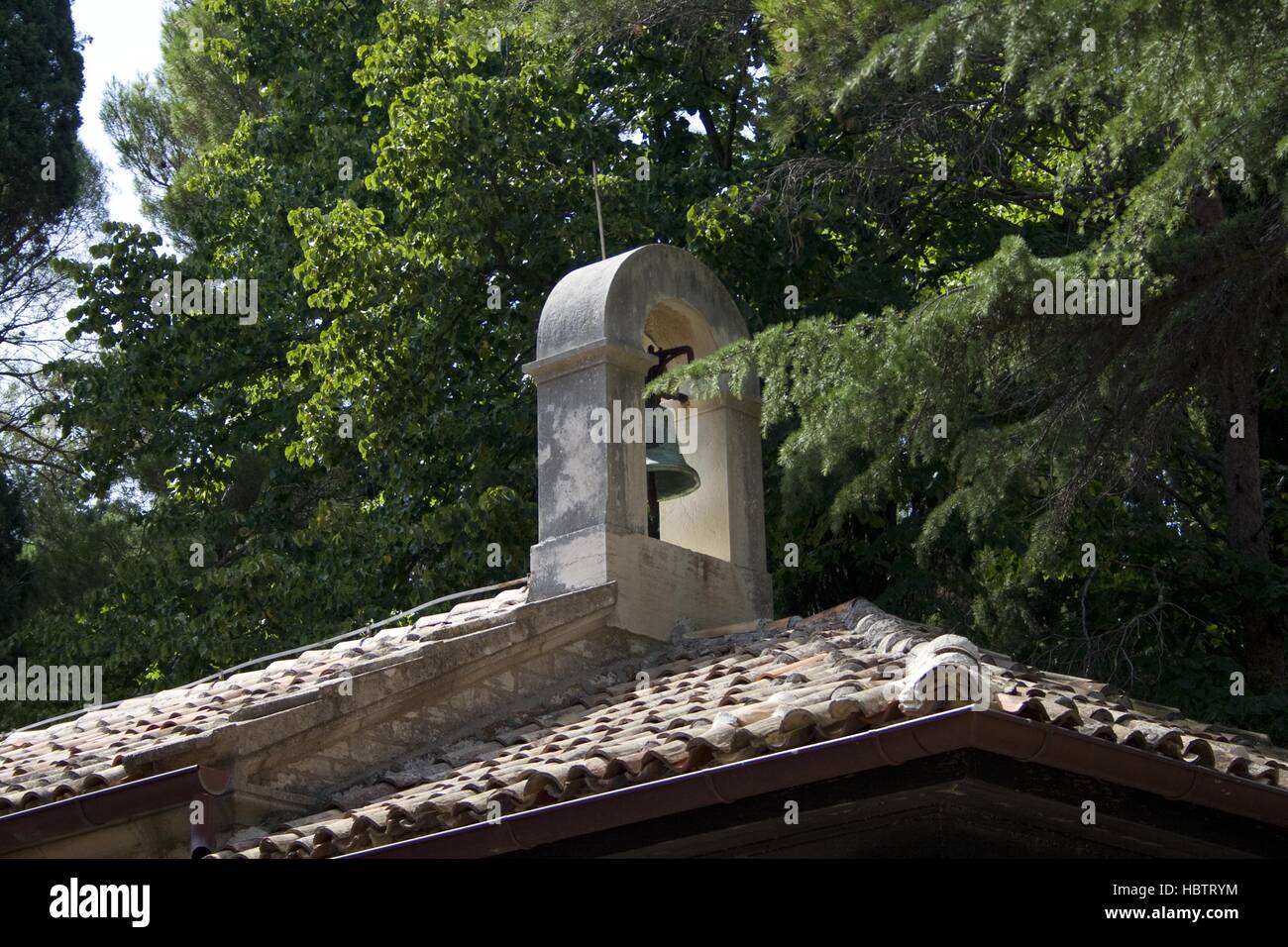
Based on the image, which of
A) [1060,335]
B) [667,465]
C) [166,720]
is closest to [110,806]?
[166,720]

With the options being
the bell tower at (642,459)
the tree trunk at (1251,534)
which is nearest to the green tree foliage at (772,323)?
the tree trunk at (1251,534)

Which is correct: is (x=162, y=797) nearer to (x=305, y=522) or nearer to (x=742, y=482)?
(x=742, y=482)

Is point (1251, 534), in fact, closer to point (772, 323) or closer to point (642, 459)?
point (772, 323)

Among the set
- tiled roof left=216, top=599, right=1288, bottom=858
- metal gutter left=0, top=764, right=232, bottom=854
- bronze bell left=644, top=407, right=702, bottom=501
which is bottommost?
metal gutter left=0, top=764, right=232, bottom=854

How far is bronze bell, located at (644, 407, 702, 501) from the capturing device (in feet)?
26.9

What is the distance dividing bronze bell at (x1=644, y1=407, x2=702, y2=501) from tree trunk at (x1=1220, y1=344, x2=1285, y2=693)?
3.52 metres

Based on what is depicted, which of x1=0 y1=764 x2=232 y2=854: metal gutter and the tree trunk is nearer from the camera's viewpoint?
x1=0 y1=764 x2=232 y2=854: metal gutter

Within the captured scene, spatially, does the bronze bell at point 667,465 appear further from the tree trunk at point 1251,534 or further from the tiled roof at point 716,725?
the tree trunk at point 1251,534

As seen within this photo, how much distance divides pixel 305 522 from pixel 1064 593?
804 cm

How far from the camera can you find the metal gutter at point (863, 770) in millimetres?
4746

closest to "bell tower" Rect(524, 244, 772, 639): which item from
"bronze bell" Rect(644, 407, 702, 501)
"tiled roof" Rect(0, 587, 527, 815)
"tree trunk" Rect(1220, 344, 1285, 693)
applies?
"bronze bell" Rect(644, 407, 702, 501)

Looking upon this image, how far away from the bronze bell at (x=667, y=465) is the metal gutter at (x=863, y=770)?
3.06 m

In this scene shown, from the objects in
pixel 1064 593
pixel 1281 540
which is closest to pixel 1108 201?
pixel 1064 593

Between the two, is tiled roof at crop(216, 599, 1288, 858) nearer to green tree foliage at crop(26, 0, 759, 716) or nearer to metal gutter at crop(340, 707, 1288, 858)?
metal gutter at crop(340, 707, 1288, 858)
